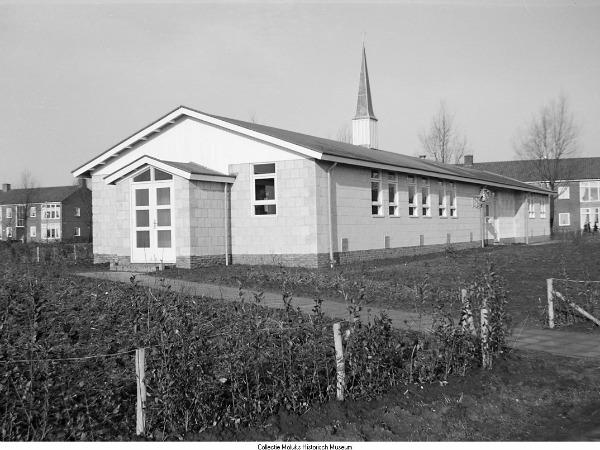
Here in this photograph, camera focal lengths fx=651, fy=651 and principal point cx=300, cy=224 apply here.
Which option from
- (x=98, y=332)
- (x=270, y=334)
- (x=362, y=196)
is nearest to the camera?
(x=270, y=334)

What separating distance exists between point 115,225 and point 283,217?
255 inches

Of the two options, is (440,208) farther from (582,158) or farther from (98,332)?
(582,158)

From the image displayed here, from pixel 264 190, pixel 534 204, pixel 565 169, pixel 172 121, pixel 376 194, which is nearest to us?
pixel 264 190

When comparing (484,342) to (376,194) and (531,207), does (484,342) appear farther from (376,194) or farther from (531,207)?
(531,207)

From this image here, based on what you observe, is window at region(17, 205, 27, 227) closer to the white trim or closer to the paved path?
the white trim

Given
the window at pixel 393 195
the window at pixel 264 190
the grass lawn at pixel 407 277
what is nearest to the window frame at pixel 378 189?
the window at pixel 393 195

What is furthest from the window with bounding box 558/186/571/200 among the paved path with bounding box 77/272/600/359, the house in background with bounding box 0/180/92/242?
the paved path with bounding box 77/272/600/359

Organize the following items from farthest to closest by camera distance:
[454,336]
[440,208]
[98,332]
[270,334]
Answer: [440,208] → [98,332] → [454,336] → [270,334]

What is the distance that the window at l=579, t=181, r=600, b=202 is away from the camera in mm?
66375

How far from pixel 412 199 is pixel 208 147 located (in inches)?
358

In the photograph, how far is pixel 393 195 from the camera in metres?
24.6

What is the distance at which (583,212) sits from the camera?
66.8 metres

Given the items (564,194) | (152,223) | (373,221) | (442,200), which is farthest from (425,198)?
(564,194)

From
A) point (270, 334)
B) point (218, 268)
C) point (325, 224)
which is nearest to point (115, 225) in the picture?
point (218, 268)
